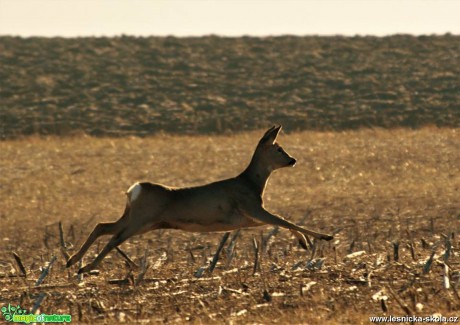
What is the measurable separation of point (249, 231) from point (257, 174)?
5517mm

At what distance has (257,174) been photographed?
14.6 metres

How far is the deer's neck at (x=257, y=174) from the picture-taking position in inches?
571

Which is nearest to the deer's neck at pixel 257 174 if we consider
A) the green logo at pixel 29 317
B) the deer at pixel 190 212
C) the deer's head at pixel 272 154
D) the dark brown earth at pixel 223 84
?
the deer's head at pixel 272 154

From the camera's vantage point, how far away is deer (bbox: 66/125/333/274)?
44.9 feet

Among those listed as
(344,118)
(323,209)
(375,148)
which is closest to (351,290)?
(323,209)

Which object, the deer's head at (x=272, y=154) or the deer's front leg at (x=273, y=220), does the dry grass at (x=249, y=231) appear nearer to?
the deer's front leg at (x=273, y=220)

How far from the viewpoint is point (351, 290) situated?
39.2 ft

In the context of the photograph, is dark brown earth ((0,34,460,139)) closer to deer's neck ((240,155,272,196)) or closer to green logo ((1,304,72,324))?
deer's neck ((240,155,272,196))

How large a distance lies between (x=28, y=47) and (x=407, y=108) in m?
23.9

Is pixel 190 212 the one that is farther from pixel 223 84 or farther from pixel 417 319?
pixel 223 84

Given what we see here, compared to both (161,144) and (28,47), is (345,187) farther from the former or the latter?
(28,47)

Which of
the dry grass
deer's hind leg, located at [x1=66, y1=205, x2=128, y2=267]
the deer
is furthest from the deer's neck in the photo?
deer's hind leg, located at [x1=66, y1=205, x2=128, y2=267]

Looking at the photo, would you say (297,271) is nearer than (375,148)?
Yes

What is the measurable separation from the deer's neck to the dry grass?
90 centimetres
